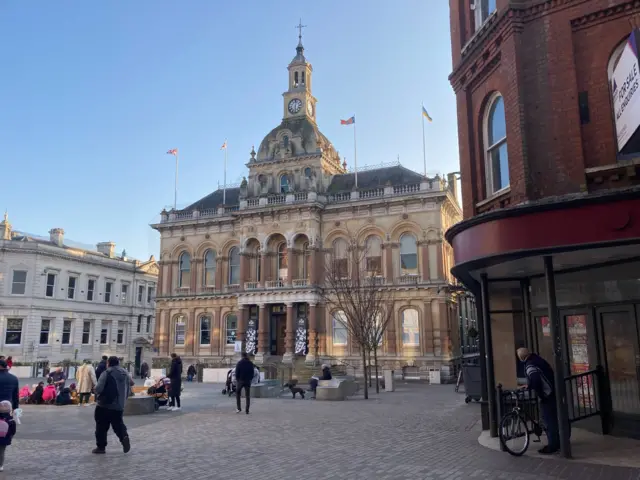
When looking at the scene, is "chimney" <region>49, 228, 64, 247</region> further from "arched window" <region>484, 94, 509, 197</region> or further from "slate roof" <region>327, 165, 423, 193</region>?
"arched window" <region>484, 94, 509, 197</region>

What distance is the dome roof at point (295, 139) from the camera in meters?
42.2

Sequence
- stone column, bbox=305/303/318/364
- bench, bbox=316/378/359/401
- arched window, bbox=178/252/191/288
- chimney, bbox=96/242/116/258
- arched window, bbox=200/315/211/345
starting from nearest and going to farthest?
bench, bbox=316/378/359/401, stone column, bbox=305/303/318/364, arched window, bbox=200/315/211/345, arched window, bbox=178/252/191/288, chimney, bbox=96/242/116/258

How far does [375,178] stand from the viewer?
41938 mm

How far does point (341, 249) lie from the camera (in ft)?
129

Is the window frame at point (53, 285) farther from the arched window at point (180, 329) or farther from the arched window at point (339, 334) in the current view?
the arched window at point (339, 334)

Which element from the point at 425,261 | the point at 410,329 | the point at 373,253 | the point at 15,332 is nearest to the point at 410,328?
the point at 410,329

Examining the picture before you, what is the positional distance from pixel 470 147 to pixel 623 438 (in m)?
7.10

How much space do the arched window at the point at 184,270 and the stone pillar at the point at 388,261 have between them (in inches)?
662

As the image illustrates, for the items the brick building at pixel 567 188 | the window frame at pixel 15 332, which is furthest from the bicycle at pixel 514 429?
the window frame at pixel 15 332

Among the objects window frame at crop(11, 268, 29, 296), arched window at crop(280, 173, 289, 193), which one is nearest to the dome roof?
arched window at crop(280, 173, 289, 193)

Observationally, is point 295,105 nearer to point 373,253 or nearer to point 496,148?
point 373,253

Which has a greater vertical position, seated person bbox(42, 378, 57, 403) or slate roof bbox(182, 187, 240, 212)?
slate roof bbox(182, 187, 240, 212)

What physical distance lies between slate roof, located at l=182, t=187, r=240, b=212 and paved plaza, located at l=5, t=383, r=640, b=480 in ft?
102

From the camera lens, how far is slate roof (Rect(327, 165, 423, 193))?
4038 centimetres
